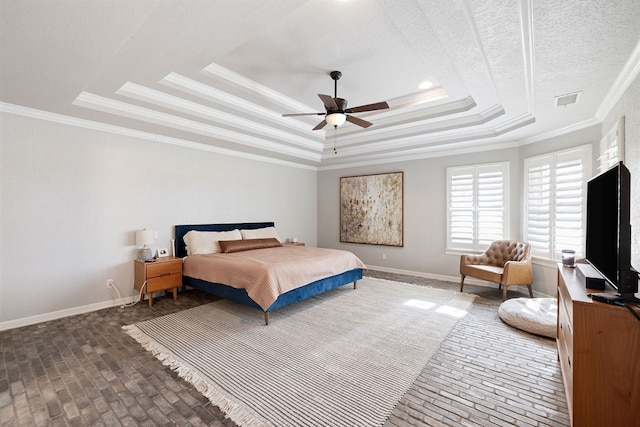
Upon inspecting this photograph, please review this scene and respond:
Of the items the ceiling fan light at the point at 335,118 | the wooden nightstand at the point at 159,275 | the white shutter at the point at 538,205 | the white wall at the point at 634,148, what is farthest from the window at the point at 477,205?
the wooden nightstand at the point at 159,275

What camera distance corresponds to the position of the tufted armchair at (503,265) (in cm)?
405

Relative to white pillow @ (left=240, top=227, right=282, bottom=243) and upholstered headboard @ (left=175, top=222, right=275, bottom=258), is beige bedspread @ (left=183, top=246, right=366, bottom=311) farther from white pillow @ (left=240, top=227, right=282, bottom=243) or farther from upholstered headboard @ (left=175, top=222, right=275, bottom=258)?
white pillow @ (left=240, top=227, right=282, bottom=243)

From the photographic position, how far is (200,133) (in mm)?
4410

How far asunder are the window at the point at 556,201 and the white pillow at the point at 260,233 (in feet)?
14.7

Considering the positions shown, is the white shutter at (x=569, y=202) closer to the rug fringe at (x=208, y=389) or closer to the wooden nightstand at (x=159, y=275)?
the rug fringe at (x=208, y=389)

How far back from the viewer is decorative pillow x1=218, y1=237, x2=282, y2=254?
15.5 ft

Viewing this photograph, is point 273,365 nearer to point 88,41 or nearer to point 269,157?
point 88,41

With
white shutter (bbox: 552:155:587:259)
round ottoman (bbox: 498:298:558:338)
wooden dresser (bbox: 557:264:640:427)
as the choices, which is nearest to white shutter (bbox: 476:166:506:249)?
white shutter (bbox: 552:155:587:259)

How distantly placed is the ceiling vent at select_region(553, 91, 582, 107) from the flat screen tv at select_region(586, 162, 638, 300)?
1.25 meters

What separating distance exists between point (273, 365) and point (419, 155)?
15.6ft

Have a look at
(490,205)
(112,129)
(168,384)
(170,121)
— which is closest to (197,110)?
(170,121)

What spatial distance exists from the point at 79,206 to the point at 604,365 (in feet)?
17.1

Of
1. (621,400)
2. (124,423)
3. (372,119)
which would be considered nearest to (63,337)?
(124,423)

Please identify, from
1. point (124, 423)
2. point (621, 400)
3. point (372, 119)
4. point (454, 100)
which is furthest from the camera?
point (372, 119)
